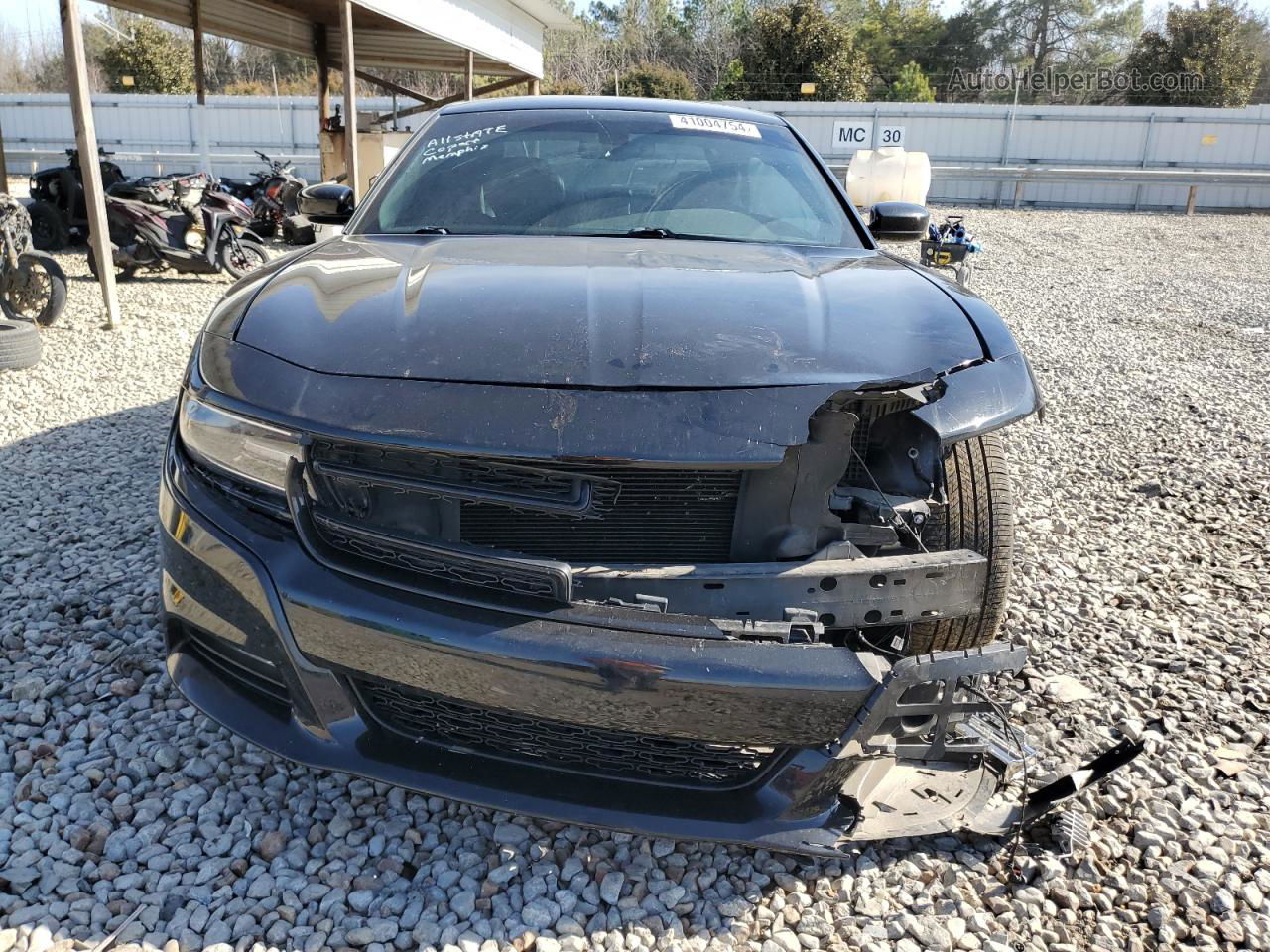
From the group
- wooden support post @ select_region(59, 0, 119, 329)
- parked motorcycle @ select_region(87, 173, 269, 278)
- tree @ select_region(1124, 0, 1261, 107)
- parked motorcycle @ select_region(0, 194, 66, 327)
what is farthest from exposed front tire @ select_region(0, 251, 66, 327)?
tree @ select_region(1124, 0, 1261, 107)

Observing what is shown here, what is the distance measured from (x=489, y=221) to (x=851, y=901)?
2092mm

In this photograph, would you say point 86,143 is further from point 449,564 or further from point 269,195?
point 449,564

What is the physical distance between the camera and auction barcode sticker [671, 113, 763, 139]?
3.21 metres

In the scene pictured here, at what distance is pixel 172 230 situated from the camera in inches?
325

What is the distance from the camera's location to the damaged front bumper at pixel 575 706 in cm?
150

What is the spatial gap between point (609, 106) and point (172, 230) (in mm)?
6475

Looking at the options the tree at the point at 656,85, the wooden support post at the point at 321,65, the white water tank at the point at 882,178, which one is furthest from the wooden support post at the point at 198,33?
the tree at the point at 656,85

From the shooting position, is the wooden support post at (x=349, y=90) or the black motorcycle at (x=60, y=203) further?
the black motorcycle at (x=60, y=203)

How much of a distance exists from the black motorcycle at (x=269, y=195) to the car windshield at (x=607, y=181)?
27.9ft

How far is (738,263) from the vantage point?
91.0 inches

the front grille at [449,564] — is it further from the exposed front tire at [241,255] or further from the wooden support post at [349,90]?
the wooden support post at [349,90]

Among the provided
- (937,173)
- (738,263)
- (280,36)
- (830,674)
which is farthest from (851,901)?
(937,173)

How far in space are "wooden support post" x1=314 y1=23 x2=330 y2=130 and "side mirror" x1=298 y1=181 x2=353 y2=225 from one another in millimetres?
10629

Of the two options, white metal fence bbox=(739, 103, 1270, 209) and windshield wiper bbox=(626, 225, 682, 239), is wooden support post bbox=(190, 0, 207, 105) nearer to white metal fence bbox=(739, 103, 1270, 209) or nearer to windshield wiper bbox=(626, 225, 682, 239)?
windshield wiper bbox=(626, 225, 682, 239)
